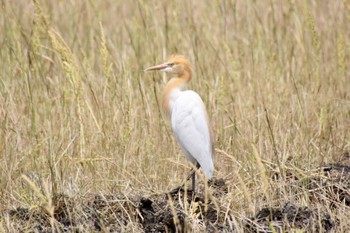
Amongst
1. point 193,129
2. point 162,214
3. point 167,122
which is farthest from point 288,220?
point 167,122

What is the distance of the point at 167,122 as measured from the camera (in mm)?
5336

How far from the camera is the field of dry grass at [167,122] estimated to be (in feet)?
12.9

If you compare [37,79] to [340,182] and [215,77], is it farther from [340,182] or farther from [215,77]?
[340,182]

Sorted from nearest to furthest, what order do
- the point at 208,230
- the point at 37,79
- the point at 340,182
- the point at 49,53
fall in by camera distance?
the point at 208,230 → the point at 340,182 → the point at 37,79 → the point at 49,53

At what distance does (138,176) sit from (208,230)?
36.8 inches

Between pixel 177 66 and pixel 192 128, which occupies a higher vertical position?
pixel 177 66

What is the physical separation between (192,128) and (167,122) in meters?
0.74

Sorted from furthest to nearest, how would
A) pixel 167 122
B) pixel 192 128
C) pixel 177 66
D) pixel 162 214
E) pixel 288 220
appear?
pixel 167 122 → pixel 177 66 → pixel 192 128 → pixel 162 214 → pixel 288 220

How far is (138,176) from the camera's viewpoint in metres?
4.62

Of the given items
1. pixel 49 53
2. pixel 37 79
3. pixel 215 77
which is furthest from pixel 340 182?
pixel 49 53

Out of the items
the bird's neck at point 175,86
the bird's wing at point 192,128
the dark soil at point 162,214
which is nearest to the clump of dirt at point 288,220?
the dark soil at point 162,214

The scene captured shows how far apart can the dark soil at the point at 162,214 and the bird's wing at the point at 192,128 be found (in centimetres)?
36

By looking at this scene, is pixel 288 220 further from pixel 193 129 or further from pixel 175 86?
pixel 175 86

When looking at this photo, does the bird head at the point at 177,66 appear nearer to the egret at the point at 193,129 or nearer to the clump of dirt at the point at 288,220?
the egret at the point at 193,129
